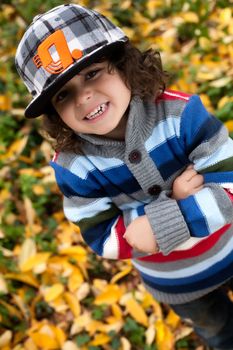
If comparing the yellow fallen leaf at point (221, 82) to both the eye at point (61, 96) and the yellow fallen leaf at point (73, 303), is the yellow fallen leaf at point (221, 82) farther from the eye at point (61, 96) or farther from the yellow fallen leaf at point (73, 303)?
the eye at point (61, 96)

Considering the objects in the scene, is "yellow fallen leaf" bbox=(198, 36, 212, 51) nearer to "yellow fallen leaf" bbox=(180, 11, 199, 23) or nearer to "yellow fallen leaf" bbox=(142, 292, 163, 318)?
"yellow fallen leaf" bbox=(180, 11, 199, 23)

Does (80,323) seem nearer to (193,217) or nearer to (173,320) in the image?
(173,320)

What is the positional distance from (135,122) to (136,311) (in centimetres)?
123

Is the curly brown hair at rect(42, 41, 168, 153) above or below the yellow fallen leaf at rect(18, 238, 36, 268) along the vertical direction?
above

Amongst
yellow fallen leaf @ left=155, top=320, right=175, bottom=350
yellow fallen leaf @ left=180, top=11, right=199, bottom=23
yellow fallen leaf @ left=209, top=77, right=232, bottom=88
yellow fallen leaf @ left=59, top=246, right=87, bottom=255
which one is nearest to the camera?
yellow fallen leaf @ left=155, top=320, right=175, bottom=350

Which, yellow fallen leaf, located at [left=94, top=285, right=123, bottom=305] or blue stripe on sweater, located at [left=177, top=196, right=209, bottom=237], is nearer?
blue stripe on sweater, located at [left=177, top=196, right=209, bottom=237]

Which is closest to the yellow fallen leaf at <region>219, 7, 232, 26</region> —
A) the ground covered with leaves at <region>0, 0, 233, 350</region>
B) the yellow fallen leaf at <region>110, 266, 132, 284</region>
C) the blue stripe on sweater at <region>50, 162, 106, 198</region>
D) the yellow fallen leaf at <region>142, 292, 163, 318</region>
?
the ground covered with leaves at <region>0, 0, 233, 350</region>

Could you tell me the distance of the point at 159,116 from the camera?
1313 millimetres

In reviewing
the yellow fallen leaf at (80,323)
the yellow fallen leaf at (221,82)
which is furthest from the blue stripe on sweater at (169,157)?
the yellow fallen leaf at (221,82)

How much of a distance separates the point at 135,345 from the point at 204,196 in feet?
3.92

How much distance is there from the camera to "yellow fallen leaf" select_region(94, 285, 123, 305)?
229cm

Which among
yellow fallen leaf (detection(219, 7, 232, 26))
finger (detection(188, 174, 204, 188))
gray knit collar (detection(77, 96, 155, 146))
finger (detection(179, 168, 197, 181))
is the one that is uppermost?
gray knit collar (detection(77, 96, 155, 146))

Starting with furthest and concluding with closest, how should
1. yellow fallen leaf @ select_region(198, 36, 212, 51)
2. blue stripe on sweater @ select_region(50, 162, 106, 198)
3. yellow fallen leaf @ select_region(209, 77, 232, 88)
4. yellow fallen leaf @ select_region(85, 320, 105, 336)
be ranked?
yellow fallen leaf @ select_region(198, 36, 212, 51) < yellow fallen leaf @ select_region(209, 77, 232, 88) < yellow fallen leaf @ select_region(85, 320, 105, 336) < blue stripe on sweater @ select_region(50, 162, 106, 198)

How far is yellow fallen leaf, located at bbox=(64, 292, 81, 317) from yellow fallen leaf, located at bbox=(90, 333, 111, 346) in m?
0.16
